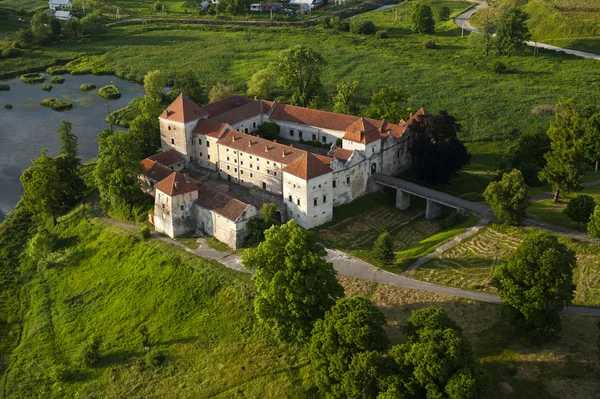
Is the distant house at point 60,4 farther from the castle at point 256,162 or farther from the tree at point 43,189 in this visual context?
the tree at point 43,189

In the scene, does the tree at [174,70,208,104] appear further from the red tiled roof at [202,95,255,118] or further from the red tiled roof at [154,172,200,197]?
the red tiled roof at [154,172,200,197]

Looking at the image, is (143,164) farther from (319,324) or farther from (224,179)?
(319,324)

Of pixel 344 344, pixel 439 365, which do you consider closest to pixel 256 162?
pixel 344 344

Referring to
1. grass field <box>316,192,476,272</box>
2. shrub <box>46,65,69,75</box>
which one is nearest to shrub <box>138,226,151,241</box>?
grass field <box>316,192,476,272</box>

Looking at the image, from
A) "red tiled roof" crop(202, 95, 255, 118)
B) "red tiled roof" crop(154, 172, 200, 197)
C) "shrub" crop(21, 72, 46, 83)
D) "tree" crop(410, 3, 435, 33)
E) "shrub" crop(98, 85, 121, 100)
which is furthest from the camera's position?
"tree" crop(410, 3, 435, 33)

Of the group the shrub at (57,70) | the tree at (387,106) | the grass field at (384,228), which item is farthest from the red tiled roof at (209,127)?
the shrub at (57,70)

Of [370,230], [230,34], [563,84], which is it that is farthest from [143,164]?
[230,34]

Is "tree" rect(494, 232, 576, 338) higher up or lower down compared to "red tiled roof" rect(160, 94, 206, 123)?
lower down
